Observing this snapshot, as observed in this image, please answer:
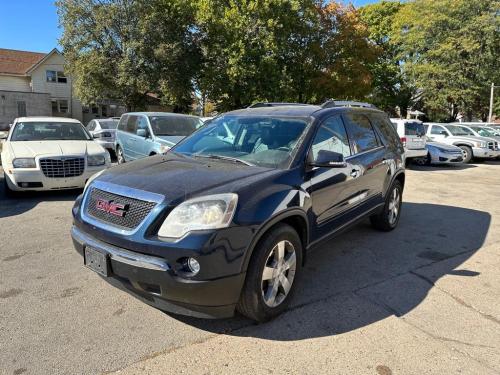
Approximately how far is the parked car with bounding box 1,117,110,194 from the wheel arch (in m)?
5.00

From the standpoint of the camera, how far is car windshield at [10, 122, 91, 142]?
25.4 ft

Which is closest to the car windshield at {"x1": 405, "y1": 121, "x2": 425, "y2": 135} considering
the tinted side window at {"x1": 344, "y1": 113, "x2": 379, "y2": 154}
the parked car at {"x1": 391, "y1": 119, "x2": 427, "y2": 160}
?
the parked car at {"x1": 391, "y1": 119, "x2": 427, "y2": 160}

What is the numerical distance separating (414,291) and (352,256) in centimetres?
98

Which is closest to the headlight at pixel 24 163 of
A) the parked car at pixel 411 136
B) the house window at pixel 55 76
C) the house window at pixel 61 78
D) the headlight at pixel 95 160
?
the headlight at pixel 95 160

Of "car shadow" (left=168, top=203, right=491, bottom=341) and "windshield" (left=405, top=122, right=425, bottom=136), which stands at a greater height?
"windshield" (left=405, top=122, right=425, bottom=136)

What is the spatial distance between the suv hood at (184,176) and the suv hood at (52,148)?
3961mm

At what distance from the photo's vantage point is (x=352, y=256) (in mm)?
4715

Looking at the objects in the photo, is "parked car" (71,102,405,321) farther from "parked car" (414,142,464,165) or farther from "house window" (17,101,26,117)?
"house window" (17,101,26,117)

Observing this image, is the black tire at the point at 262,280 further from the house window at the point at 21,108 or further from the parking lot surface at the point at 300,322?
the house window at the point at 21,108

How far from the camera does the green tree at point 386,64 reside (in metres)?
36.8

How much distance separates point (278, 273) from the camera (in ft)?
10.4

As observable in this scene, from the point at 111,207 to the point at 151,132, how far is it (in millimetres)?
6970

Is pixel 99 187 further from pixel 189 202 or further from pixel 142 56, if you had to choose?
pixel 142 56

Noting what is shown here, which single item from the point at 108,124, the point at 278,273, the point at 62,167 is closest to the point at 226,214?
the point at 278,273
